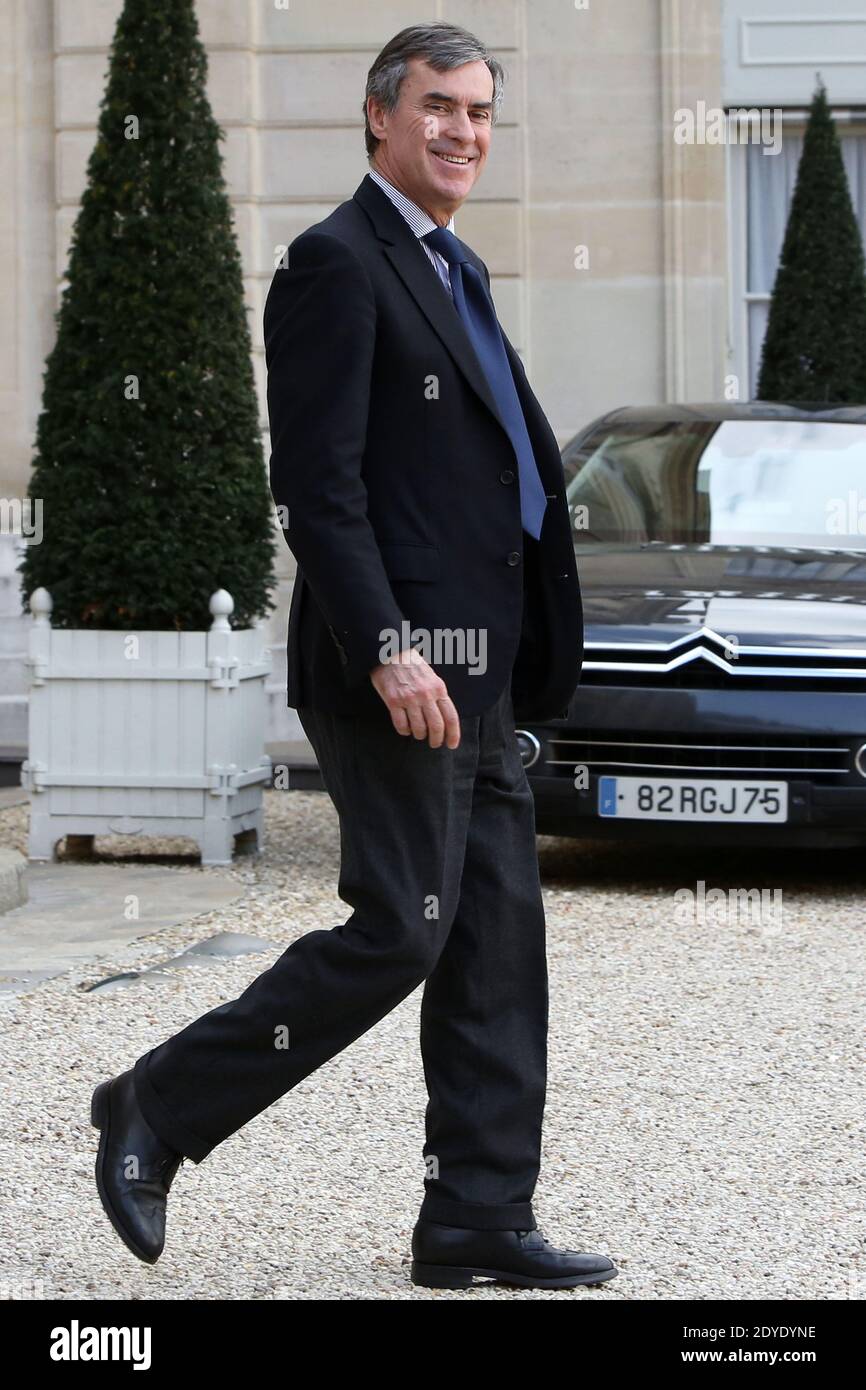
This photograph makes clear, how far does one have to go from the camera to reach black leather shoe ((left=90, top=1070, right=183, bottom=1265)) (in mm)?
3150

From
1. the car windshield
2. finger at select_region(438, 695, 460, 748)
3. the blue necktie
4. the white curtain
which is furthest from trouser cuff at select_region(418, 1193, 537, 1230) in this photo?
the white curtain

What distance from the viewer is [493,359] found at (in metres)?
3.32

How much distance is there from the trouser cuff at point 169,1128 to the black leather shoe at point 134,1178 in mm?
13

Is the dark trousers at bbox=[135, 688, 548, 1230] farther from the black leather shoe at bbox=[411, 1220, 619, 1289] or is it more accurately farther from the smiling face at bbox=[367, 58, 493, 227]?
the smiling face at bbox=[367, 58, 493, 227]

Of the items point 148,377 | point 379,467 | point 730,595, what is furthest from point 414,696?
point 148,377

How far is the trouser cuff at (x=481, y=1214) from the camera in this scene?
10.7 feet

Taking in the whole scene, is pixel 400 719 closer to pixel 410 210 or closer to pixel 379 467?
pixel 379 467

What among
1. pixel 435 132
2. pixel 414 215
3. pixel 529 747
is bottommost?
pixel 529 747

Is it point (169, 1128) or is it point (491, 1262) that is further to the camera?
point (491, 1262)

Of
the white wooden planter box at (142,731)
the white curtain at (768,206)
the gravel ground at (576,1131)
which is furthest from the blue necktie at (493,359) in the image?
the white curtain at (768,206)

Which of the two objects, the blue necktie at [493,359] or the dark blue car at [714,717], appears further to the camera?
the dark blue car at [714,717]

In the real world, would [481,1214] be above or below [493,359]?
below

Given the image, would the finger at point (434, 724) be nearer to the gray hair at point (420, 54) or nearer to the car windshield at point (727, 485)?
the gray hair at point (420, 54)

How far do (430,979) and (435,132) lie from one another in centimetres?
129
